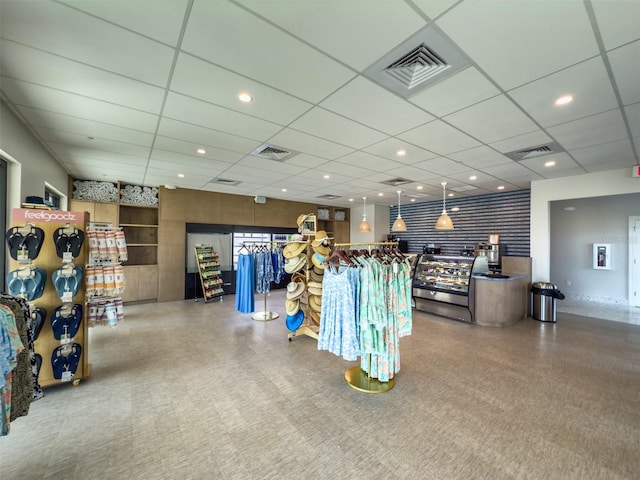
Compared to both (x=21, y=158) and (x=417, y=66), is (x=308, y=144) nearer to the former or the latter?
(x=417, y=66)

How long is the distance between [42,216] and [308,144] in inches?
128

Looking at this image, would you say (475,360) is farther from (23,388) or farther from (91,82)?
(91,82)

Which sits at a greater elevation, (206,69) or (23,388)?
(206,69)

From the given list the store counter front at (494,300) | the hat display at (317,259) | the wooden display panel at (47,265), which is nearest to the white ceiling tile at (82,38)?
the wooden display panel at (47,265)

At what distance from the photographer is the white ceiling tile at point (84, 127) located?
3061 millimetres

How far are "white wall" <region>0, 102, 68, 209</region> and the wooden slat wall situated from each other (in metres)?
9.70

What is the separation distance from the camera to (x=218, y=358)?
3631 millimetres

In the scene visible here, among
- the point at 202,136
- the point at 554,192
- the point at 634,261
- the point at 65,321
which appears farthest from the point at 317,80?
the point at 634,261

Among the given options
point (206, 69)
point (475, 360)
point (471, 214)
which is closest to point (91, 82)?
point (206, 69)

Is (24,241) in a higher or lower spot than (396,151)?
lower

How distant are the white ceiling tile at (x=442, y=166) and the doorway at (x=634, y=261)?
5282 mm

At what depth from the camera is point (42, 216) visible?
2.77m

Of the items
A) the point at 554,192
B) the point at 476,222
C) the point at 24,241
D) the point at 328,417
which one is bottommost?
the point at 328,417

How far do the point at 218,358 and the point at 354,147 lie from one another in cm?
368
